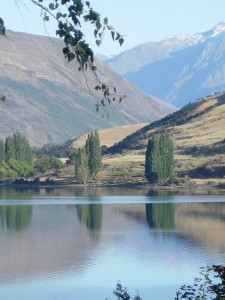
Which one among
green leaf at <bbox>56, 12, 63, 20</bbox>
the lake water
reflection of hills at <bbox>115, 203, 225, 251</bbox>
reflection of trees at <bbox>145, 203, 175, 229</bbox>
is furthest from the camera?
reflection of trees at <bbox>145, 203, 175, 229</bbox>

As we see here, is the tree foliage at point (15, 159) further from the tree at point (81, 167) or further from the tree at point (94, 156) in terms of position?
the tree at point (81, 167)

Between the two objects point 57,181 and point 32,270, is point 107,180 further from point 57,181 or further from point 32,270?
point 32,270

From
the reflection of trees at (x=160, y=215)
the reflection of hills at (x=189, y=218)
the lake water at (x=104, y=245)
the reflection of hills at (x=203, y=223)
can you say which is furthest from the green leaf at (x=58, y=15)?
the reflection of trees at (x=160, y=215)

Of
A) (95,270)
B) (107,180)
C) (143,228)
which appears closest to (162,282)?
(95,270)

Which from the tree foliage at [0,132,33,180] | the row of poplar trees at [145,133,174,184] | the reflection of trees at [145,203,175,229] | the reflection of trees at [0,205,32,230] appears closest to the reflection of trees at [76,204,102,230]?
the reflection of trees at [145,203,175,229]

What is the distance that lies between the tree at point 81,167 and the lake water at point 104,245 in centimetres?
4000

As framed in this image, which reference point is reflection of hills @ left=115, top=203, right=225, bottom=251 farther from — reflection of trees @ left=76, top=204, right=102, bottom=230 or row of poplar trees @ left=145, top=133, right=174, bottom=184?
row of poplar trees @ left=145, top=133, right=174, bottom=184

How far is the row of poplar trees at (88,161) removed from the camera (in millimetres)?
163738

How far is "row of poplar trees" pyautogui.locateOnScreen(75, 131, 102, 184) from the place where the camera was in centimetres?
16374

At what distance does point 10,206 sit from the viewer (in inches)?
4316

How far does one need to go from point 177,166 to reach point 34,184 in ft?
97.9

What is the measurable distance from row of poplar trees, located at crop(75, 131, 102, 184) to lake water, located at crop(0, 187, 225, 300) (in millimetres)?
40549

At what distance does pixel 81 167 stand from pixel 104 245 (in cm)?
9500

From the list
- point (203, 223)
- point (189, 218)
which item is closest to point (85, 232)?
A: point (203, 223)
